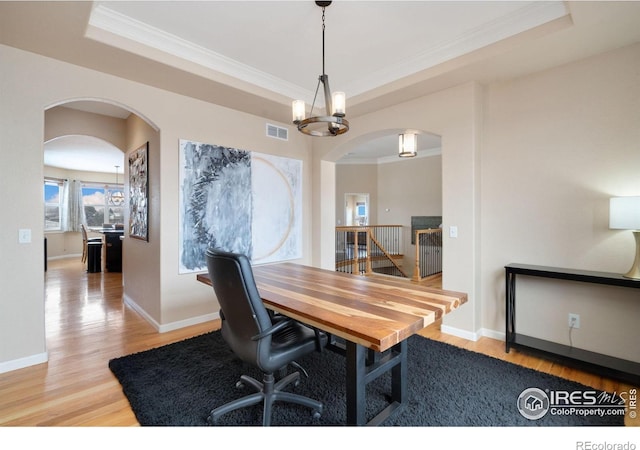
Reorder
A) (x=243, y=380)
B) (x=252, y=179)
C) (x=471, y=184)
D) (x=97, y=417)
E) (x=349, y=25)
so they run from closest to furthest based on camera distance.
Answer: (x=97, y=417)
(x=243, y=380)
(x=349, y=25)
(x=471, y=184)
(x=252, y=179)

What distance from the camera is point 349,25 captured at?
8.21 ft

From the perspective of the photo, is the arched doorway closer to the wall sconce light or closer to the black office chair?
the wall sconce light

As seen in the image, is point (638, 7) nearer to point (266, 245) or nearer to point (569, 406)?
point (569, 406)

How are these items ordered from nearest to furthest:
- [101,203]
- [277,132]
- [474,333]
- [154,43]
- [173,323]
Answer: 1. [154,43]
2. [474,333]
3. [173,323]
4. [277,132]
5. [101,203]

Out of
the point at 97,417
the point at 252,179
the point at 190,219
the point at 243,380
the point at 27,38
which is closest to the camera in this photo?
the point at 97,417

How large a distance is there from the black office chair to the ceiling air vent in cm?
291

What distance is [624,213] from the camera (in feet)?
7.20

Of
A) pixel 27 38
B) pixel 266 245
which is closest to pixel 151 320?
pixel 266 245

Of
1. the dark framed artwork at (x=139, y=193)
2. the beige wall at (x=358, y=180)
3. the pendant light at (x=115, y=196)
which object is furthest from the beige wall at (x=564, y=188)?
the pendant light at (x=115, y=196)

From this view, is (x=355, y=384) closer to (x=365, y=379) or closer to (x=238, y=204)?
(x=365, y=379)

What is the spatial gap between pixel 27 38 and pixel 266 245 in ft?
9.74

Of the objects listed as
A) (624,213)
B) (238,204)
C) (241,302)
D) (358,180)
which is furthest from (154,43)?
(358,180)

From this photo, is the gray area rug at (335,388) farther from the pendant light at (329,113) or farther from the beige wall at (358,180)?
the beige wall at (358,180)

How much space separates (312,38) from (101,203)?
32.9ft
